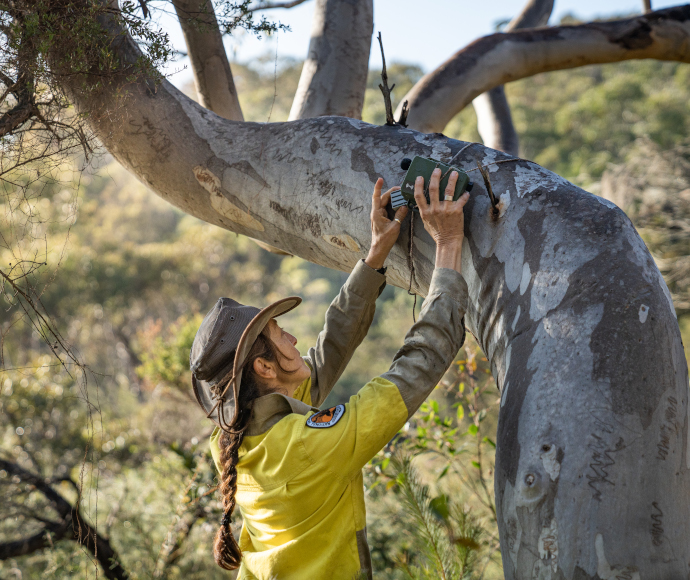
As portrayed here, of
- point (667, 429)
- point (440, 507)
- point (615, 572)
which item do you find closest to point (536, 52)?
point (440, 507)

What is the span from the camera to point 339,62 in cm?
258

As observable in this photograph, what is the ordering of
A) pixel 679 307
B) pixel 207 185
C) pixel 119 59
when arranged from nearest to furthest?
pixel 119 59
pixel 207 185
pixel 679 307

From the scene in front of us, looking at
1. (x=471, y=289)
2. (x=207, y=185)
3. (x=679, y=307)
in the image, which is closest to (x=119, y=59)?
(x=207, y=185)

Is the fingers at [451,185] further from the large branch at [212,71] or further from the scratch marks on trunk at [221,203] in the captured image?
the large branch at [212,71]

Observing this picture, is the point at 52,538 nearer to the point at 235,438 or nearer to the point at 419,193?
the point at 235,438

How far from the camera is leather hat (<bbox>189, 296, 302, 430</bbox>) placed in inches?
59.7

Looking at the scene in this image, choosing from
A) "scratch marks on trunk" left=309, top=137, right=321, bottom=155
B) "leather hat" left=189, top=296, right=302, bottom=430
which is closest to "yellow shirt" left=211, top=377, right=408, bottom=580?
"leather hat" left=189, top=296, right=302, bottom=430

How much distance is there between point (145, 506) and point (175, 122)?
5360 millimetres

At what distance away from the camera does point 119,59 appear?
171 centimetres

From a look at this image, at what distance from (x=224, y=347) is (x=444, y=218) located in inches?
26.8

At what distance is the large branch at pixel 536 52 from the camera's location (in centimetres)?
276

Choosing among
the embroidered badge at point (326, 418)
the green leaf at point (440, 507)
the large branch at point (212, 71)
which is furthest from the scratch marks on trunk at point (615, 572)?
the large branch at point (212, 71)

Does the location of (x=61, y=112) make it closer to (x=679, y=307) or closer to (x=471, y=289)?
(x=471, y=289)

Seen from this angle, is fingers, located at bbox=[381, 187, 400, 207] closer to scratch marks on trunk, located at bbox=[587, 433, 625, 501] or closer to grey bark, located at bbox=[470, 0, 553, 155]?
scratch marks on trunk, located at bbox=[587, 433, 625, 501]
